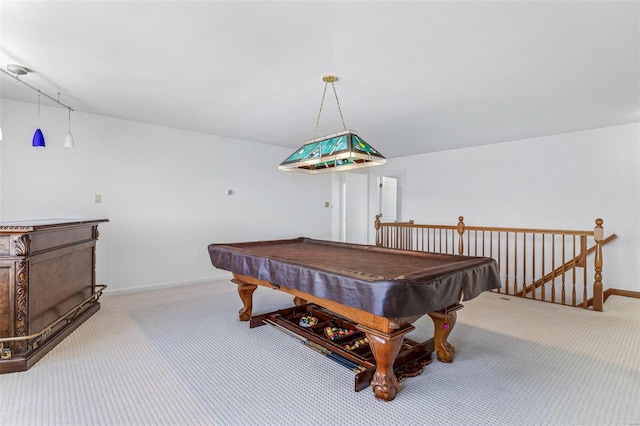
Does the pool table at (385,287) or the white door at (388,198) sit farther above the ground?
the white door at (388,198)

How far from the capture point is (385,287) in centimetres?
157

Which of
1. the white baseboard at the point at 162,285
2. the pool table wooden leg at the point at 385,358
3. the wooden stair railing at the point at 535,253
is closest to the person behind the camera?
the pool table wooden leg at the point at 385,358

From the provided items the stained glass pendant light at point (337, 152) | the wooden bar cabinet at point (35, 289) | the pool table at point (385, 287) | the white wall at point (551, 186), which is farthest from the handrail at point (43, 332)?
the white wall at point (551, 186)

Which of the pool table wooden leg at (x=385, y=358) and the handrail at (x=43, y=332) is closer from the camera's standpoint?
the pool table wooden leg at (x=385, y=358)

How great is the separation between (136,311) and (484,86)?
4.19 m

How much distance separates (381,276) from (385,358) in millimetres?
493

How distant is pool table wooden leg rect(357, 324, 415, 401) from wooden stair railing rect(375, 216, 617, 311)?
294cm

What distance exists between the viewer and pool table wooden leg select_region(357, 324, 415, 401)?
180 centimetres

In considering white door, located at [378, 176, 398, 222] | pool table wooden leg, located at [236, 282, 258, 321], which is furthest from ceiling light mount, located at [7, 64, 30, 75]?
white door, located at [378, 176, 398, 222]

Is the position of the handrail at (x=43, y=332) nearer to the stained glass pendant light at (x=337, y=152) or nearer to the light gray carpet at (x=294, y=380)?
the light gray carpet at (x=294, y=380)

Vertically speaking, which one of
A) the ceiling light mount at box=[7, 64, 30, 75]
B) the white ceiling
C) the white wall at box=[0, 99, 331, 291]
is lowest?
the white wall at box=[0, 99, 331, 291]

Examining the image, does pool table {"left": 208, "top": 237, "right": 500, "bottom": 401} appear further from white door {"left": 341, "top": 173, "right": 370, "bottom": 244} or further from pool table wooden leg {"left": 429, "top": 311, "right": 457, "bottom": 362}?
white door {"left": 341, "top": 173, "right": 370, "bottom": 244}

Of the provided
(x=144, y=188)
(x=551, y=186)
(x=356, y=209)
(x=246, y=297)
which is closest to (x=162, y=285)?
(x=144, y=188)

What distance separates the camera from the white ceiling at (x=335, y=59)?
5.99 ft
